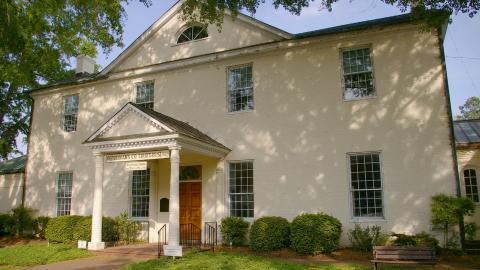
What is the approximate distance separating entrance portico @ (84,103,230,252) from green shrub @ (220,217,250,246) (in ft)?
6.73

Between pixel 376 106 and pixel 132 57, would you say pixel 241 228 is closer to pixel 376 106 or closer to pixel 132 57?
pixel 376 106

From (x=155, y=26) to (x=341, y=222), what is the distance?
1154 centimetres

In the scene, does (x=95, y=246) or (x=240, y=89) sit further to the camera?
(x=240, y=89)

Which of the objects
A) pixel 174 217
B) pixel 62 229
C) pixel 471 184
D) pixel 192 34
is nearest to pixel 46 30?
pixel 192 34

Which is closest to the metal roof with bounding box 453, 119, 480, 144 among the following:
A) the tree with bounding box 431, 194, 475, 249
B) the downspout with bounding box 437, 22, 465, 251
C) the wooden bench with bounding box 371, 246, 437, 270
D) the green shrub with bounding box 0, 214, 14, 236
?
the downspout with bounding box 437, 22, 465, 251

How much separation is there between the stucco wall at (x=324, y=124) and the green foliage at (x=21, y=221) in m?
4.82

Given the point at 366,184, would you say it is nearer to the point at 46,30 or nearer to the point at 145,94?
the point at 145,94

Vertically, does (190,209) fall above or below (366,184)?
below

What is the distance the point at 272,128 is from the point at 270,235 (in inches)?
154

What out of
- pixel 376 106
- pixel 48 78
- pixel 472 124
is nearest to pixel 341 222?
pixel 376 106

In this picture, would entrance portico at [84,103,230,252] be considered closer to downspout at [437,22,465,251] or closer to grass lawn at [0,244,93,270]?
grass lawn at [0,244,93,270]

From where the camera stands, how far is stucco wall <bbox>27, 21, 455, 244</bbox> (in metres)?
12.0

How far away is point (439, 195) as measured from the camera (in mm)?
11445

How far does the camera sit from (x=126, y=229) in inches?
610
